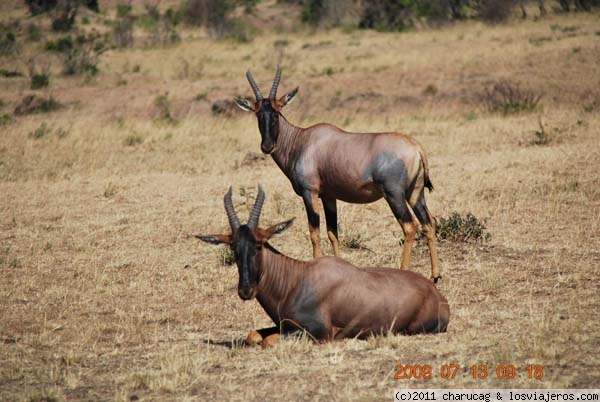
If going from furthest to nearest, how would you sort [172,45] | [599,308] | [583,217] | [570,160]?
[172,45] → [570,160] → [583,217] → [599,308]

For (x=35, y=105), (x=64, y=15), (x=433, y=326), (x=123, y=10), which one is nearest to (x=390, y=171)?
(x=433, y=326)

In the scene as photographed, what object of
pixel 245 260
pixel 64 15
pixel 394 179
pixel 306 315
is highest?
pixel 394 179

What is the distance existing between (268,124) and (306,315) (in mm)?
4171

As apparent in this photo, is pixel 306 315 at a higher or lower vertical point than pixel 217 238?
lower

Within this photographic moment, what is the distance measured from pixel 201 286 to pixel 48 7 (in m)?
38.0

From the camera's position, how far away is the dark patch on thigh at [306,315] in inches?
330

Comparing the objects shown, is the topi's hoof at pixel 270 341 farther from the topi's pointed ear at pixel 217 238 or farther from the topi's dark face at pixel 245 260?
the topi's pointed ear at pixel 217 238

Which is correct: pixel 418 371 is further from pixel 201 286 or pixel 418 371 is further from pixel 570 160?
pixel 570 160

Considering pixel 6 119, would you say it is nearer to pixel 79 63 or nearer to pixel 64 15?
pixel 79 63

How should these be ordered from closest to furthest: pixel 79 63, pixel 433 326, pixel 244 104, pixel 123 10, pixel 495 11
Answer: pixel 433 326, pixel 244 104, pixel 79 63, pixel 495 11, pixel 123 10

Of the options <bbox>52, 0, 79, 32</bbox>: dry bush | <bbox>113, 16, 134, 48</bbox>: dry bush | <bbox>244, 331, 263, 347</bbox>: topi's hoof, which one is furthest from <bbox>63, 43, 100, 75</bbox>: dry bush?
<bbox>244, 331, 263, 347</bbox>: topi's hoof

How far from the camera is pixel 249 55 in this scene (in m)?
33.5

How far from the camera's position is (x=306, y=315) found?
8.42 meters

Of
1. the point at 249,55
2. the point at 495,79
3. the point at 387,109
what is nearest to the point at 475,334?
the point at 387,109
